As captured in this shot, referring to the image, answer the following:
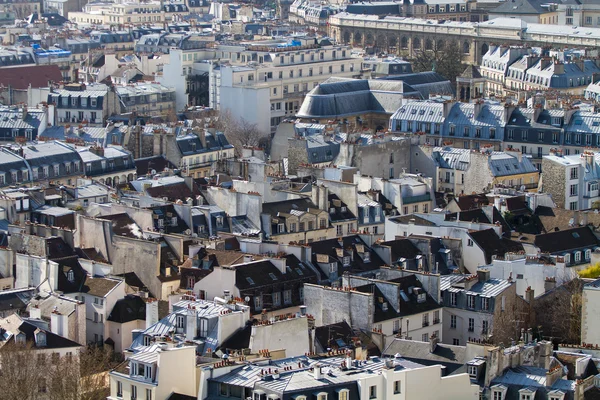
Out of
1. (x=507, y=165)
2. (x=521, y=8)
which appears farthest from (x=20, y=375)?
(x=521, y=8)

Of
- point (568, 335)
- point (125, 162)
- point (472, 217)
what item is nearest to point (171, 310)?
point (568, 335)

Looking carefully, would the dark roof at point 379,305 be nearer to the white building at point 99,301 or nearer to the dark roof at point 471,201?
the white building at point 99,301

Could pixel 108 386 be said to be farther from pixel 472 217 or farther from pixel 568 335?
pixel 472 217

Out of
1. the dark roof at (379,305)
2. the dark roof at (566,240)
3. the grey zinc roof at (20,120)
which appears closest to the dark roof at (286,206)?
the dark roof at (566,240)

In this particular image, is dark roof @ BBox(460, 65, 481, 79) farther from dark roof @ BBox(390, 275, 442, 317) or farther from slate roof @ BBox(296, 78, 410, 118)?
dark roof @ BBox(390, 275, 442, 317)

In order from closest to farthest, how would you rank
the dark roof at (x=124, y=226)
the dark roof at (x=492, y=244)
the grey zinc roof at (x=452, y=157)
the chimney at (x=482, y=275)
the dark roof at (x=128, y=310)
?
1. the dark roof at (x=128, y=310)
2. the chimney at (x=482, y=275)
3. the dark roof at (x=492, y=244)
4. the dark roof at (x=124, y=226)
5. the grey zinc roof at (x=452, y=157)

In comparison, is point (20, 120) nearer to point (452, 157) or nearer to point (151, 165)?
point (151, 165)

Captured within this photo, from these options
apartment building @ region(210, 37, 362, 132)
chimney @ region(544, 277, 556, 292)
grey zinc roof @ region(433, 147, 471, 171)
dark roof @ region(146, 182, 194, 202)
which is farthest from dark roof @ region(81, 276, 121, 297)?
apartment building @ region(210, 37, 362, 132)
